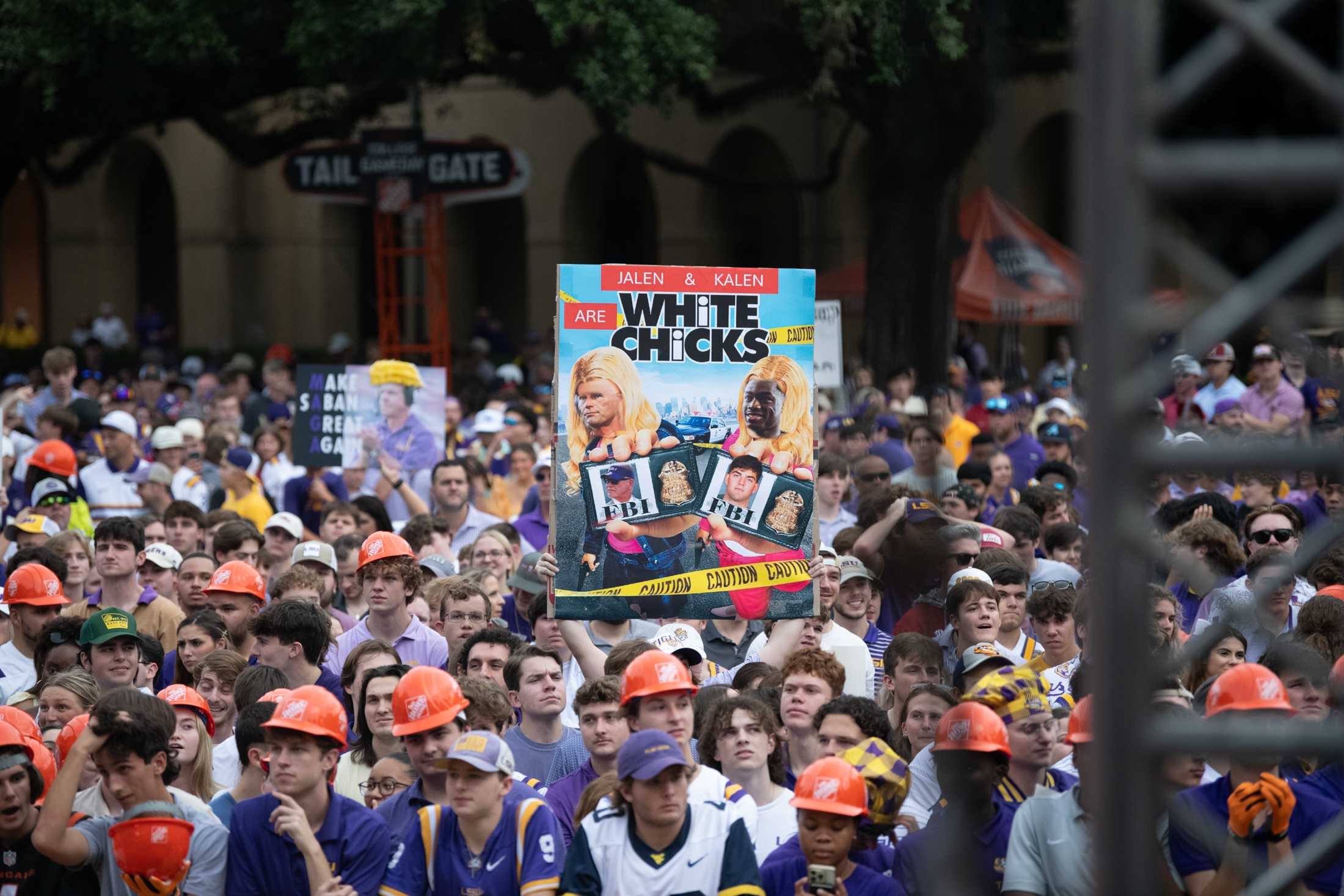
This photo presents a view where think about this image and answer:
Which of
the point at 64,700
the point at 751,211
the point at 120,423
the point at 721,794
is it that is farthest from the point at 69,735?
the point at 751,211

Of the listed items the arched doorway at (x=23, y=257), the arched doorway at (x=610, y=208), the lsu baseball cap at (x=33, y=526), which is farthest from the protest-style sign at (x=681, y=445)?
the arched doorway at (x=23, y=257)

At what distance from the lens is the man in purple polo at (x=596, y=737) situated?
616 centimetres

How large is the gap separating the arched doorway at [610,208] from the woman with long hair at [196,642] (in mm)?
21760

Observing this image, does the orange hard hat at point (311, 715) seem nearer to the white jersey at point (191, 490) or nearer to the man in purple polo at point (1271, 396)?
the white jersey at point (191, 490)

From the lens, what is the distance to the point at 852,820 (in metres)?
5.18

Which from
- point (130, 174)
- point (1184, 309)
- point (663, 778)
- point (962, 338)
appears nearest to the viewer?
point (1184, 309)

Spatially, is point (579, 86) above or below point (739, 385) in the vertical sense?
above

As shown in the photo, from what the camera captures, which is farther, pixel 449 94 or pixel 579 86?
pixel 449 94

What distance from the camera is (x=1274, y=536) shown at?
28.5 feet

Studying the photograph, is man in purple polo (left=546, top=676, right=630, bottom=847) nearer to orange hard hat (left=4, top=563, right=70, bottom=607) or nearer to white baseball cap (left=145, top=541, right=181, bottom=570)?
orange hard hat (left=4, top=563, right=70, bottom=607)

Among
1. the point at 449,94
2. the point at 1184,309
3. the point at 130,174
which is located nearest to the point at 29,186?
the point at 130,174

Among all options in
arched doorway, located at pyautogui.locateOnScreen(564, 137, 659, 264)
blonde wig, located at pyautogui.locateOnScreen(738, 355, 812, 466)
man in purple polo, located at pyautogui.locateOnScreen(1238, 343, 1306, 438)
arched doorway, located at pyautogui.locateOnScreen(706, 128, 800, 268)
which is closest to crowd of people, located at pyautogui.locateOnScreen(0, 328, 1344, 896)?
blonde wig, located at pyautogui.locateOnScreen(738, 355, 812, 466)

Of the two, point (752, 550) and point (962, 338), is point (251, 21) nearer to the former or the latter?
point (962, 338)

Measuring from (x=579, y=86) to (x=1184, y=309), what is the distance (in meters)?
16.8
